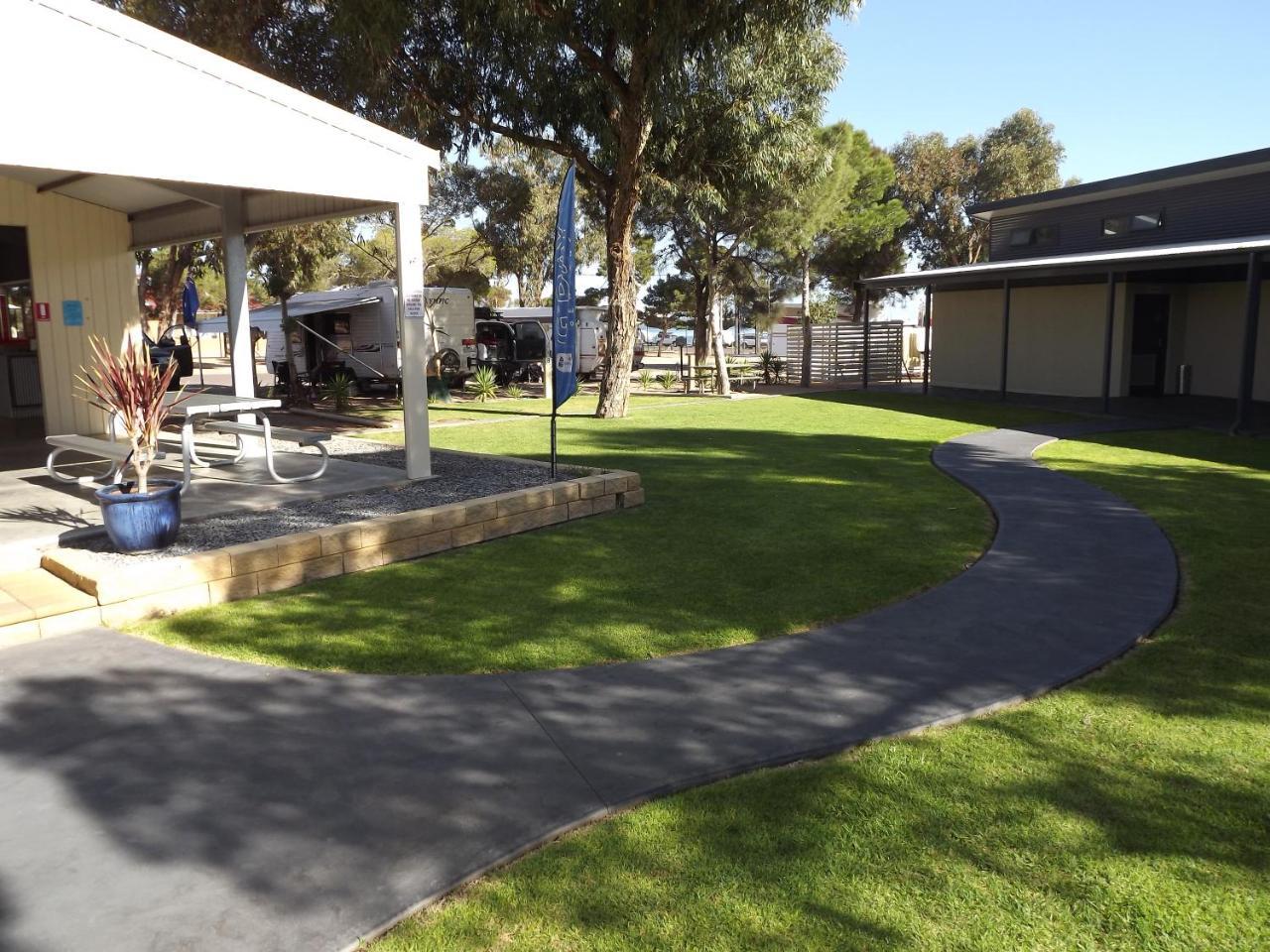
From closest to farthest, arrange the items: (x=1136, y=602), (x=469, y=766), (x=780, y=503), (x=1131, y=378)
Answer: (x=469, y=766) < (x=1136, y=602) < (x=780, y=503) < (x=1131, y=378)

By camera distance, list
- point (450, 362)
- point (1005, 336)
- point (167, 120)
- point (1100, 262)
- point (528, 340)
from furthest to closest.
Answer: point (528, 340) → point (450, 362) → point (1005, 336) → point (1100, 262) → point (167, 120)

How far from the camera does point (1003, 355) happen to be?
19.4 metres

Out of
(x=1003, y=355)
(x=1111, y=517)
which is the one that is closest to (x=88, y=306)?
(x=1111, y=517)

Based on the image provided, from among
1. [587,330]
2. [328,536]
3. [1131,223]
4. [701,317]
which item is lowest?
[328,536]

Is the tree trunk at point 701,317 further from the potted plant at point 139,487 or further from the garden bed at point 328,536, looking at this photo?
the potted plant at point 139,487

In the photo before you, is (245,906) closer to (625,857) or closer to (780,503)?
(625,857)

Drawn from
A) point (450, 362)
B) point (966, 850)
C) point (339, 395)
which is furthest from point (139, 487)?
point (450, 362)

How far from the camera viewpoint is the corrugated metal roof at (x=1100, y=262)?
13.8 metres

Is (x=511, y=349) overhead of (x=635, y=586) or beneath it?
overhead

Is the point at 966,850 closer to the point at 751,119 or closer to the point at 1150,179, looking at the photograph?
the point at 751,119

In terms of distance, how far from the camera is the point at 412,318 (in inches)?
323

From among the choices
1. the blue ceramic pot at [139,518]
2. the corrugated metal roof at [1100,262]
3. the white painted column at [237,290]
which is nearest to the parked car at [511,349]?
the corrugated metal roof at [1100,262]

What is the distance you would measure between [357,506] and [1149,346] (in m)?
17.7

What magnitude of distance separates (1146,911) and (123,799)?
3385 mm
